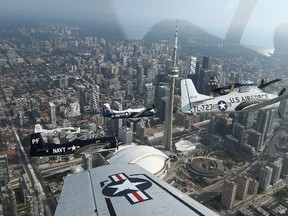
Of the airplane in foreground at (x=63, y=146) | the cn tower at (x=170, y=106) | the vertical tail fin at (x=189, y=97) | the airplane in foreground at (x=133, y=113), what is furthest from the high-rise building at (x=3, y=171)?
the vertical tail fin at (x=189, y=97)

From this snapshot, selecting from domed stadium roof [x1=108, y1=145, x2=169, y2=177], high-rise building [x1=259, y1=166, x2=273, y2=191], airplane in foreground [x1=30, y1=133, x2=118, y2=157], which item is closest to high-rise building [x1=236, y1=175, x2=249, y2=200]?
high-rise building [x1=259, y1=166, x2=273, y2=191]

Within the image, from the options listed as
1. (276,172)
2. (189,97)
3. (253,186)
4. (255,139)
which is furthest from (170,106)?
(189,97)

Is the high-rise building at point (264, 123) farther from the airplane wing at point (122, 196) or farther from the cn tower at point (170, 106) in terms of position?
the airplane wing at point (122, 196)

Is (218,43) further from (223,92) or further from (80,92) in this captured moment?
(223,92)

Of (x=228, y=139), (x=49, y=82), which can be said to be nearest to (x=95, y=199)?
(x=228, y=139)

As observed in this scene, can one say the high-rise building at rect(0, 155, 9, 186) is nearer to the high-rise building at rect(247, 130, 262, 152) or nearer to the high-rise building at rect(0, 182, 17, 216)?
the high-rise building at rect(0, 182, 17, 216)

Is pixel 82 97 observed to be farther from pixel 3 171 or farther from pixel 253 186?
pixel 253 186
